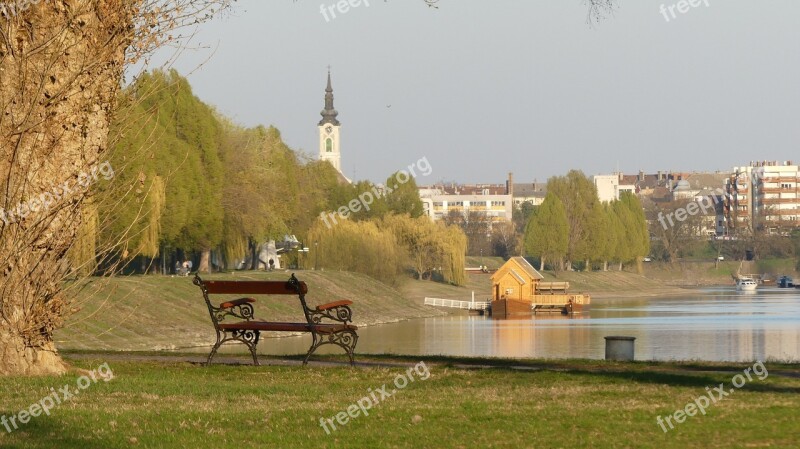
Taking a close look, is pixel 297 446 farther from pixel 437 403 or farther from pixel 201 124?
pixel 201 124

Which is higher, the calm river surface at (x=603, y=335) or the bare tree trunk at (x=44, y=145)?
the bare tree trunk at (x=44, y=145)

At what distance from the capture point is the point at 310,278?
69750 mm

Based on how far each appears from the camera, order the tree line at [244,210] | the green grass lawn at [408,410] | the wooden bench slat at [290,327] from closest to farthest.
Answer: the green grass lawn at [408,410] → the wooden bench slat at [290,327] → the tree line at [244,210]

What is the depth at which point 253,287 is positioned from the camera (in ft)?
52.3

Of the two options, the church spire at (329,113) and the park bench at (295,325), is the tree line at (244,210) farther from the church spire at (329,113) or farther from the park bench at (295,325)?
the church spire at (329,113)

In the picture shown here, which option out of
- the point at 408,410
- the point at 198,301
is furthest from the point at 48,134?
the point at 198,301

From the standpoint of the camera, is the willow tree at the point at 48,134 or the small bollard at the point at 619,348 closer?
the willow tree at the point at 48,134

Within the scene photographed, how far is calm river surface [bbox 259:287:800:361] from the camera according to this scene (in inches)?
1554

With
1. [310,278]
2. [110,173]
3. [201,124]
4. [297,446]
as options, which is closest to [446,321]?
[310,278]

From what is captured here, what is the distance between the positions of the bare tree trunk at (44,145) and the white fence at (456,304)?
66.9 meters

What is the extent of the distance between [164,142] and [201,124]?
7.13 meters

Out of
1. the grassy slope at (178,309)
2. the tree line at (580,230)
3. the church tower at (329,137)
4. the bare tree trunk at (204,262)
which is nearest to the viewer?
the grassy slope at (178,309)

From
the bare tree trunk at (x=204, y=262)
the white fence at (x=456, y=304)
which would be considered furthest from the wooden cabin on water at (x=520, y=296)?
the bare tree trunk at (x=204, y=262)

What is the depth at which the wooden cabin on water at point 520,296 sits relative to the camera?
79.4m
